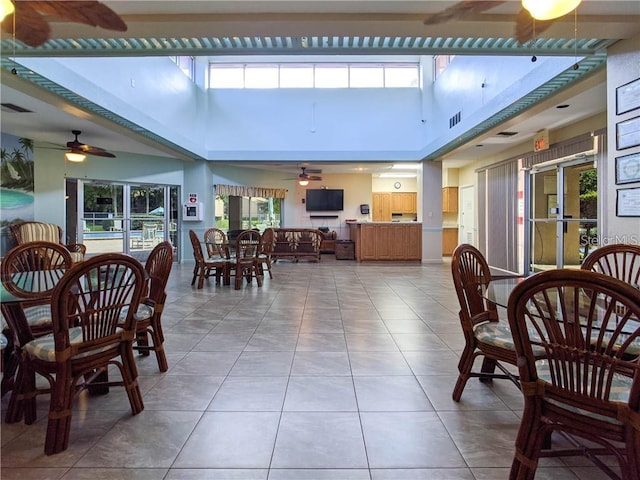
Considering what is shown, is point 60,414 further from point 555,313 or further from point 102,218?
point 102,218

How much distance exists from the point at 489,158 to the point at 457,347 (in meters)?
6.71

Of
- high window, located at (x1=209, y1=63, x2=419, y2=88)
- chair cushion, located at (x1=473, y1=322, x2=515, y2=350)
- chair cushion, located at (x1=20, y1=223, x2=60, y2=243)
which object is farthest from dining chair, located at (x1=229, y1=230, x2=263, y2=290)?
high window, located at (x1=209, y1=63, x2=419, y2=88)

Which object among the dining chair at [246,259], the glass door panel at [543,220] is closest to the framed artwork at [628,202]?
the glass door panel at [543,220]


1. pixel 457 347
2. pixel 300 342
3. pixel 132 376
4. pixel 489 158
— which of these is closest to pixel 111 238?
pixel 300 342

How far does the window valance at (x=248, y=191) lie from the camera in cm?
1057

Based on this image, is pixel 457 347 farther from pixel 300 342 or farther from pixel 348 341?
pixel 300 342

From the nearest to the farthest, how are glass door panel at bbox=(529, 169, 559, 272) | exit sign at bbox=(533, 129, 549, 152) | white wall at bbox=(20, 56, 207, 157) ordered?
white wall at bbox=(20, 56, 207, 157) → exit sign at bbox=(533, 129, 549, 152) → glass door panel at bbox=(529, 169, 559, 272)

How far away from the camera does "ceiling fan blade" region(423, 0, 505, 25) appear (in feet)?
8.37

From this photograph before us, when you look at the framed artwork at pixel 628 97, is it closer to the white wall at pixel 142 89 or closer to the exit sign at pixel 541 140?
the exit sign at pixel 541 140

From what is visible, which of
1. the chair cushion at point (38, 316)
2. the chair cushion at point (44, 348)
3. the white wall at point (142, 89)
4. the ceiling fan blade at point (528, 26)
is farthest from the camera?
the white wall at point (142, 89)

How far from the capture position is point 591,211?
5531 millimetres

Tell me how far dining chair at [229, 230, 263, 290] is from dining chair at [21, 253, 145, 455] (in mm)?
3836

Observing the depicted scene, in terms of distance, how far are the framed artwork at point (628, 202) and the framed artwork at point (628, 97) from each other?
668 mm

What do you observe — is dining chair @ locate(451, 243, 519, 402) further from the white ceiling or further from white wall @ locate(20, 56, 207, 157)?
→ white wall @ locate(20, 56, 207, 157)
